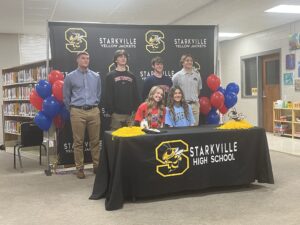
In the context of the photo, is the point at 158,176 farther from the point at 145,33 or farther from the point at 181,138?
the point at 145,33

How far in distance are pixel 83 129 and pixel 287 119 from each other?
5.69 m

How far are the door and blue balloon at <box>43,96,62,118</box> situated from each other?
246 inches

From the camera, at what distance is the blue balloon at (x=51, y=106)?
4.69 meters

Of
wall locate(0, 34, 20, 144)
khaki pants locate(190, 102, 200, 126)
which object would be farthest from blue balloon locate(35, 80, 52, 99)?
wall locate(0, 34, 20, 144)

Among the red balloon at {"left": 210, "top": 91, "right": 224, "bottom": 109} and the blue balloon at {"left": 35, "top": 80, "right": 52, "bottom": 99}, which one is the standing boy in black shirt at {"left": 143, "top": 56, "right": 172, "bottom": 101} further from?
the blue balloon at {"left": 35, "top": 80, "right": 52, "bottom": 99}

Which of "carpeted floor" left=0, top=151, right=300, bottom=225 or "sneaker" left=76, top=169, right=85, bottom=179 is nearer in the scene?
"carpeted floor" left=0, top=151, right=300, bottom=225

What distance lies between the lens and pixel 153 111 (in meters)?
4.18

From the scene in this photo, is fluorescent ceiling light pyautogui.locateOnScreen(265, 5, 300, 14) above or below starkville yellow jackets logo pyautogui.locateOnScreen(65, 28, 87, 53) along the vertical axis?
above

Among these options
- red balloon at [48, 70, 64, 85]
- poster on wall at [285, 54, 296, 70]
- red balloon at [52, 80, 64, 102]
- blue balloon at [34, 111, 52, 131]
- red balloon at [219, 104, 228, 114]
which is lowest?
blue balloon at [34, 111, 52, 131]

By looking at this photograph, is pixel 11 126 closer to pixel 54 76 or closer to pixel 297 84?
pixel 54 76

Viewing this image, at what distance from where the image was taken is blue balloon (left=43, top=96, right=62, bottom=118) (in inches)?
185

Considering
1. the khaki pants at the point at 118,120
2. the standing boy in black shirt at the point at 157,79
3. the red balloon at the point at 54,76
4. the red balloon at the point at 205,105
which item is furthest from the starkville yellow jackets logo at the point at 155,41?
the red balloon at the point at 54,76

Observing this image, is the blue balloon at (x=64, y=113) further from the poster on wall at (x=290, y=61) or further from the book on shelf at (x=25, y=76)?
the poster on wall at (x=290, y=61)

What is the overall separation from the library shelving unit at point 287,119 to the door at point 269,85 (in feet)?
1.47
